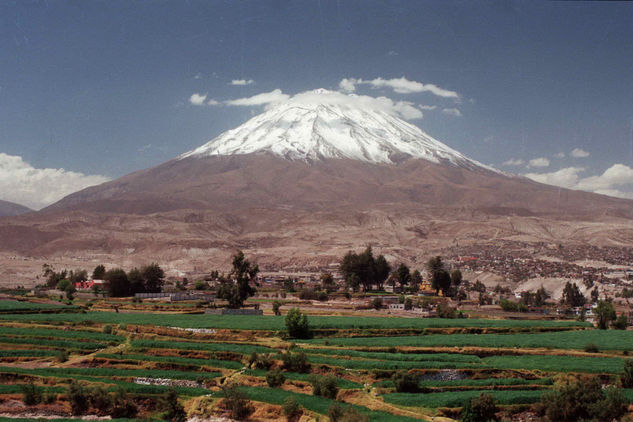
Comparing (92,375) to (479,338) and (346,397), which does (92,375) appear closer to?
(346,397)

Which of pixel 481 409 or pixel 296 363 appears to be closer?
pixel 481 409

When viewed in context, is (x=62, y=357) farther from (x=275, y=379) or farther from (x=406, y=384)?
(x=406, y=384)

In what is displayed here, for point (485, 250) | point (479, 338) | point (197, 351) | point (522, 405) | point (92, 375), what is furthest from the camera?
point (485, 250)

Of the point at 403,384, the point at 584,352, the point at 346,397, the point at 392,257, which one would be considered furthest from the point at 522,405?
the point at 392,257

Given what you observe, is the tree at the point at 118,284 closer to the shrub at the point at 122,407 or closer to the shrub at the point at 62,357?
the shrub at the point at 62,357

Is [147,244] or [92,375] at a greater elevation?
[147,244]

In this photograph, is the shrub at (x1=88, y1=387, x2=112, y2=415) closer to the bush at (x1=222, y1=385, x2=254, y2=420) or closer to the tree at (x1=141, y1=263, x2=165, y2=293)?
the bush at (x1=222, y1=385, x2=254, y2=420)

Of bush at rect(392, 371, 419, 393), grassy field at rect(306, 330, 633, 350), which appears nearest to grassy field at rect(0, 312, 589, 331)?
grassy field at rect(306, 330, 633, 350)

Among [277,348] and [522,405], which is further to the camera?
[277,348]

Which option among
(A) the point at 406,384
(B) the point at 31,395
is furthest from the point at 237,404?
(B) the point at 31,395
